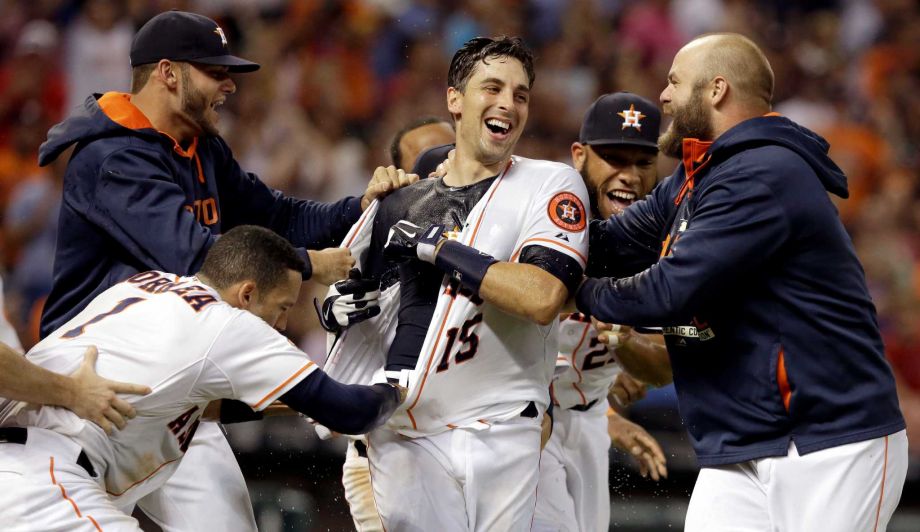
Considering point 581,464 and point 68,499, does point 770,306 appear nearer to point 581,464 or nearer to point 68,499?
point 581,464

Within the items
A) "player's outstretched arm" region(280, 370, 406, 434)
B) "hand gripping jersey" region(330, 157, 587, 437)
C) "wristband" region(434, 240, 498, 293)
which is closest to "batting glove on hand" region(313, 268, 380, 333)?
"hand gripping jersey" region(330, 157, 587, 437)

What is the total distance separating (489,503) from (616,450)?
3.97 metres

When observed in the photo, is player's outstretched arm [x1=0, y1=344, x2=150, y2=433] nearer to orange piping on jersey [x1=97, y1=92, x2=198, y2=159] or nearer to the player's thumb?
the player's thumb

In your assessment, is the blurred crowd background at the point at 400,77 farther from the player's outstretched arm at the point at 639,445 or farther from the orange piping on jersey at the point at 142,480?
the orange piping on jersey at the point at 142,480

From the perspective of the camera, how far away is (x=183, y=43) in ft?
16.1

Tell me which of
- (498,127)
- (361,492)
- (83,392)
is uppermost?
(498,127)

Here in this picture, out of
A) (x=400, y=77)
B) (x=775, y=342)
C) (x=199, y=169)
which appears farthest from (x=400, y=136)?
(x=400, y=77)

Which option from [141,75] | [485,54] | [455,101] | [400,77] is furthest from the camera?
[400,77]

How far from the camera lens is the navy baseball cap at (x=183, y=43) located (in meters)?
4.89

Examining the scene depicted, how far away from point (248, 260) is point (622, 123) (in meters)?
2.18

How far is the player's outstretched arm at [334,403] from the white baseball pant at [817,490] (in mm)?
1197

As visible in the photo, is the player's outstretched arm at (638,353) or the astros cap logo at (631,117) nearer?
the player's outstretched arm at (638,353)

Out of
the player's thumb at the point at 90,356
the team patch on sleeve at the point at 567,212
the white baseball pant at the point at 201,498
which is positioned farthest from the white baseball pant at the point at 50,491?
the team patch on sleeve at the point at 567,212

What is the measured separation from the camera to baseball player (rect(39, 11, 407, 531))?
14.8ft
